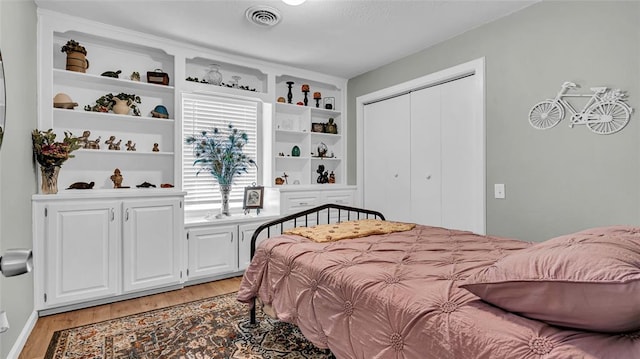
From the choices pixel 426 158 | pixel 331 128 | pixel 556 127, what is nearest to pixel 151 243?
pixel 331 128

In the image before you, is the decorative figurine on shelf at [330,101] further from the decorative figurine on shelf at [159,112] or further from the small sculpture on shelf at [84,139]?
the small sculpture on shelf at [84,139]

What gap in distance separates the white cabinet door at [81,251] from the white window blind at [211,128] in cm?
101

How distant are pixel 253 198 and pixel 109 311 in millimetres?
1731

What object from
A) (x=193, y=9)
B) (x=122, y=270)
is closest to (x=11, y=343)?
(x=122, y=270)

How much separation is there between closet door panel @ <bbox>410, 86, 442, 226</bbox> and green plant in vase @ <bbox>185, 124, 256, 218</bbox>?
1.95 metres

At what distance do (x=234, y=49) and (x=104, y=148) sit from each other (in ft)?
5.51

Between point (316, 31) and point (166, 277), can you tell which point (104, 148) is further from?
point (316, 31)

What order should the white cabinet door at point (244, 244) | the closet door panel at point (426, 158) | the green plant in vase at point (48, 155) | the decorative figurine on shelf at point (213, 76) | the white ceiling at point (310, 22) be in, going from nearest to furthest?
the green plant in vase at point (48, 155), the white ceiling at point (310, 22), the closet door panel at point (426, 158), the white cabinet door at point (244, 244), the decorative figurine on shelf at point (213, 76)

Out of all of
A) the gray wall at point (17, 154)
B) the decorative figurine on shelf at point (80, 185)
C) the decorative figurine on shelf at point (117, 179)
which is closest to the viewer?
the gray wall at point (17, 154)

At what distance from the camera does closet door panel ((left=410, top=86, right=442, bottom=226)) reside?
3.52m

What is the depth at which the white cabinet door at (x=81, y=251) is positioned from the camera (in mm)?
2598

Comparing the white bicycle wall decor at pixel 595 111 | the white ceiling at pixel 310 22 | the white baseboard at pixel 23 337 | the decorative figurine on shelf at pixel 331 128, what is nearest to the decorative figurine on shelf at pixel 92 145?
the white ceiling at pixel 310 22

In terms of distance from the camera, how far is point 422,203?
370cm

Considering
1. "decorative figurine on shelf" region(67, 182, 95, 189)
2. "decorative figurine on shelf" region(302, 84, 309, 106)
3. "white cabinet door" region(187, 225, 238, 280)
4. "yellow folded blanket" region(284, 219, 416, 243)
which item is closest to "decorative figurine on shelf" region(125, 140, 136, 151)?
"decorative figurine on shelf" region(67, 182, 95, 189)
